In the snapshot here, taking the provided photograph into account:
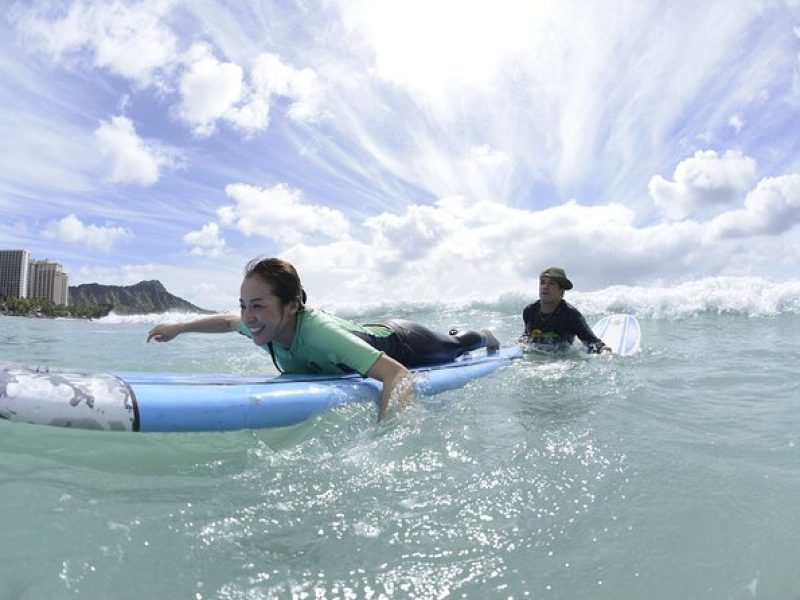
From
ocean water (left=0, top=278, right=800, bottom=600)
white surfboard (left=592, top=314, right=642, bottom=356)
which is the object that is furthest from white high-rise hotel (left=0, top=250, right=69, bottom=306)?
ocean water (left=0, top=278, right=800, bottom=600)

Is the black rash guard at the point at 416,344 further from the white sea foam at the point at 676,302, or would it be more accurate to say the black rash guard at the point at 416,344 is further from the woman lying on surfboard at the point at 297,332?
the white sea foam at the point at 676,302

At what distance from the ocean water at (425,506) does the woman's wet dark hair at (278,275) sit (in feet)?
2.43

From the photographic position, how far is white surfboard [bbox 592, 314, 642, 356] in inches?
262

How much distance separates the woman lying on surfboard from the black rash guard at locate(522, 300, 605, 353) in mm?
2979

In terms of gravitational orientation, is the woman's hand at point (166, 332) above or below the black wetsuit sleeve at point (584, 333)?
below

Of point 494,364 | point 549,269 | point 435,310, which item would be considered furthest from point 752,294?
point 494,364

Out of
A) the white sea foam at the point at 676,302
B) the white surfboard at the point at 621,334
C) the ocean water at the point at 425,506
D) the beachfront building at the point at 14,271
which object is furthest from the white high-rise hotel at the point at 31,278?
the ocean water at the point at 425,506

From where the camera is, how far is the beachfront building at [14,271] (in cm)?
10651

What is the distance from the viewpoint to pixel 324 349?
10.4 ft

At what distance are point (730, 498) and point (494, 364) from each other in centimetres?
304

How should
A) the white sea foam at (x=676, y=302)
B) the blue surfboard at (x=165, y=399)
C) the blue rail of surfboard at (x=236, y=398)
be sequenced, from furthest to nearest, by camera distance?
the white sea foam at (x=676, y=302), the blue rail of surfboard at (x=236, y=398), the blue surfboard at (x=165, y=399)

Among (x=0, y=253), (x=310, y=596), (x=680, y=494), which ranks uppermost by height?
(x=0, y=253)

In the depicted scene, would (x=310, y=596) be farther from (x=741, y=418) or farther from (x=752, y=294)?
(x=752, y=294)

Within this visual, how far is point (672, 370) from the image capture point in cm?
491
